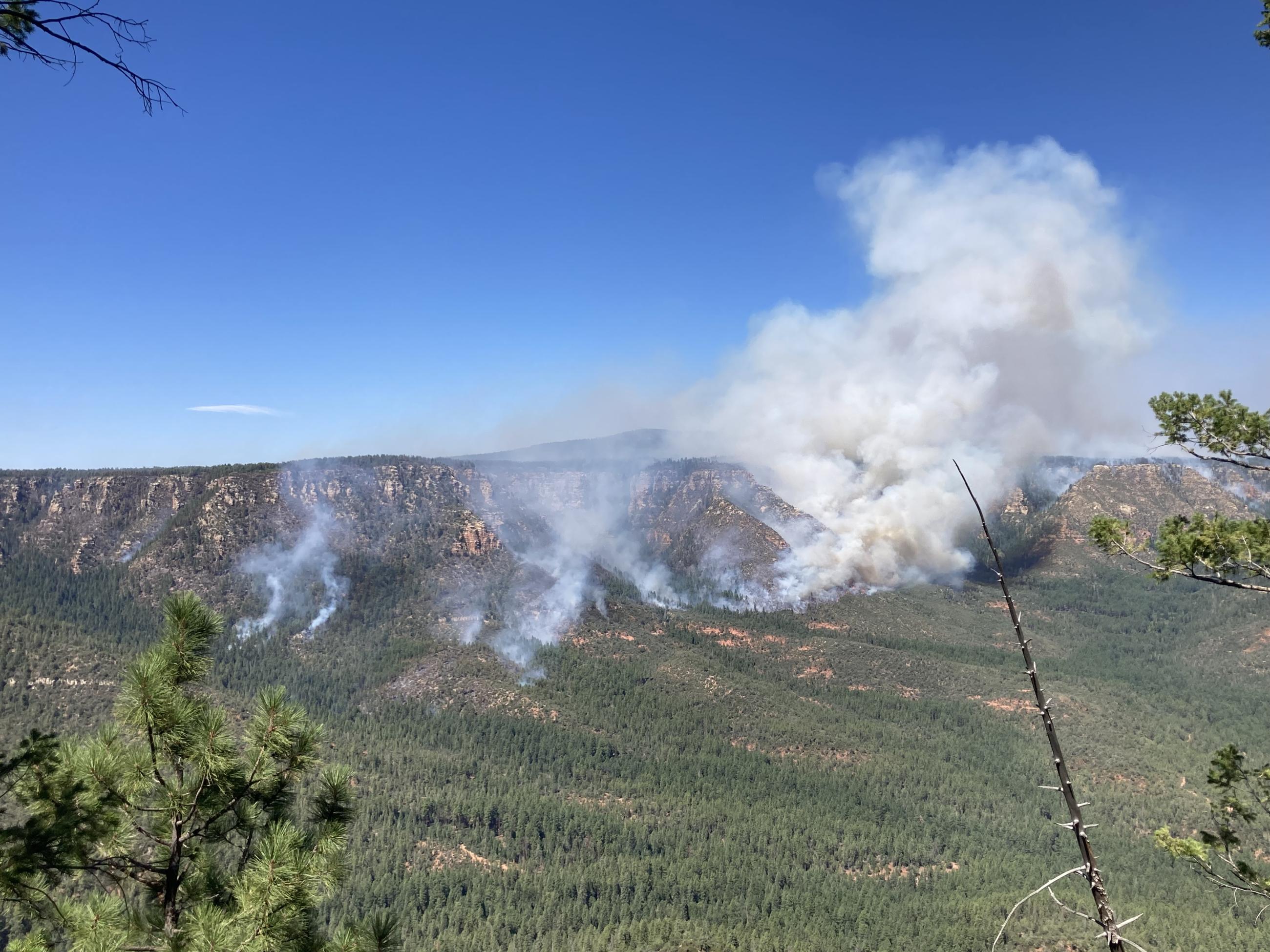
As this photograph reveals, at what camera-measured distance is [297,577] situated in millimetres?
179375

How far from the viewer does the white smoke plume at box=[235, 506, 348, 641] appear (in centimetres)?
16862

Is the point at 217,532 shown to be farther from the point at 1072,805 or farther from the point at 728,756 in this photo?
the point at 1072,805

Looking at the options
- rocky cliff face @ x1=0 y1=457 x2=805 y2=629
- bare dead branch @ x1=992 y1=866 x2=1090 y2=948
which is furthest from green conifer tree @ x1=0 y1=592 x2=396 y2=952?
rocky cliff face @ x1=0 y1=457 x2=805 y2=629

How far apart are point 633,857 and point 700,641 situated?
77.0 metres

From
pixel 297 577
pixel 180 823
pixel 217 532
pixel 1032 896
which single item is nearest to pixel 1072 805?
pixel 1032 896

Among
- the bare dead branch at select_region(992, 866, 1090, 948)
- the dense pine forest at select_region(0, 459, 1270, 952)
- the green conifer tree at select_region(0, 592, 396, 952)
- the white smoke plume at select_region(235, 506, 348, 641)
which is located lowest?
the dense pine forest at select_region(0, 459, 1270, 952)

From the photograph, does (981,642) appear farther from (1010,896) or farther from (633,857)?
(633,857)

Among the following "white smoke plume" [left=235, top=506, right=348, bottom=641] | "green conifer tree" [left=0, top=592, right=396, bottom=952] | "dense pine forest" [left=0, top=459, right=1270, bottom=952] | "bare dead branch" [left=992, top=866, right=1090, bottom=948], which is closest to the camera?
"bare dead branch" [left=992, top=866, right=1090, bottom=948]

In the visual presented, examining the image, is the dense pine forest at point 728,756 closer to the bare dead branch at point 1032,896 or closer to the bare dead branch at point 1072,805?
the bare dead branch at point 1072,805

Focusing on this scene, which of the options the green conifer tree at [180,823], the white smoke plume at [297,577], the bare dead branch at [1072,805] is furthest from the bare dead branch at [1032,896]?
the white smoke plume at [297,577]

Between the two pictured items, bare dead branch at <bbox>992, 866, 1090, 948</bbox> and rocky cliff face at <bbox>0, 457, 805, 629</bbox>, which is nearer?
bare dead branch at <bbox>992, 866, 1090, 948</bbox>

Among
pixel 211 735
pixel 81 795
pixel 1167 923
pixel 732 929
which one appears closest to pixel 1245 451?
pixel 211 735

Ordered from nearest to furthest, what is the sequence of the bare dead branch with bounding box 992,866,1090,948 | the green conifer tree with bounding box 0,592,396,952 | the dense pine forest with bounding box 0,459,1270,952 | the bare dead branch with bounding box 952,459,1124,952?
the bare dead branch with bounding box 992,866,1090,948, the bare dead branch with bounding box 952,459,1124,952, the green conifer tree with bounding box 0,592,396,952, the dense pine forest with bounding box 0,459,1270,952

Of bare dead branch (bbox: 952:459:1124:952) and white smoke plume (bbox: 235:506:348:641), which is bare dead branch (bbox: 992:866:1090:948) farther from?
white smoke plume (bbox: 235:506:348:641)
